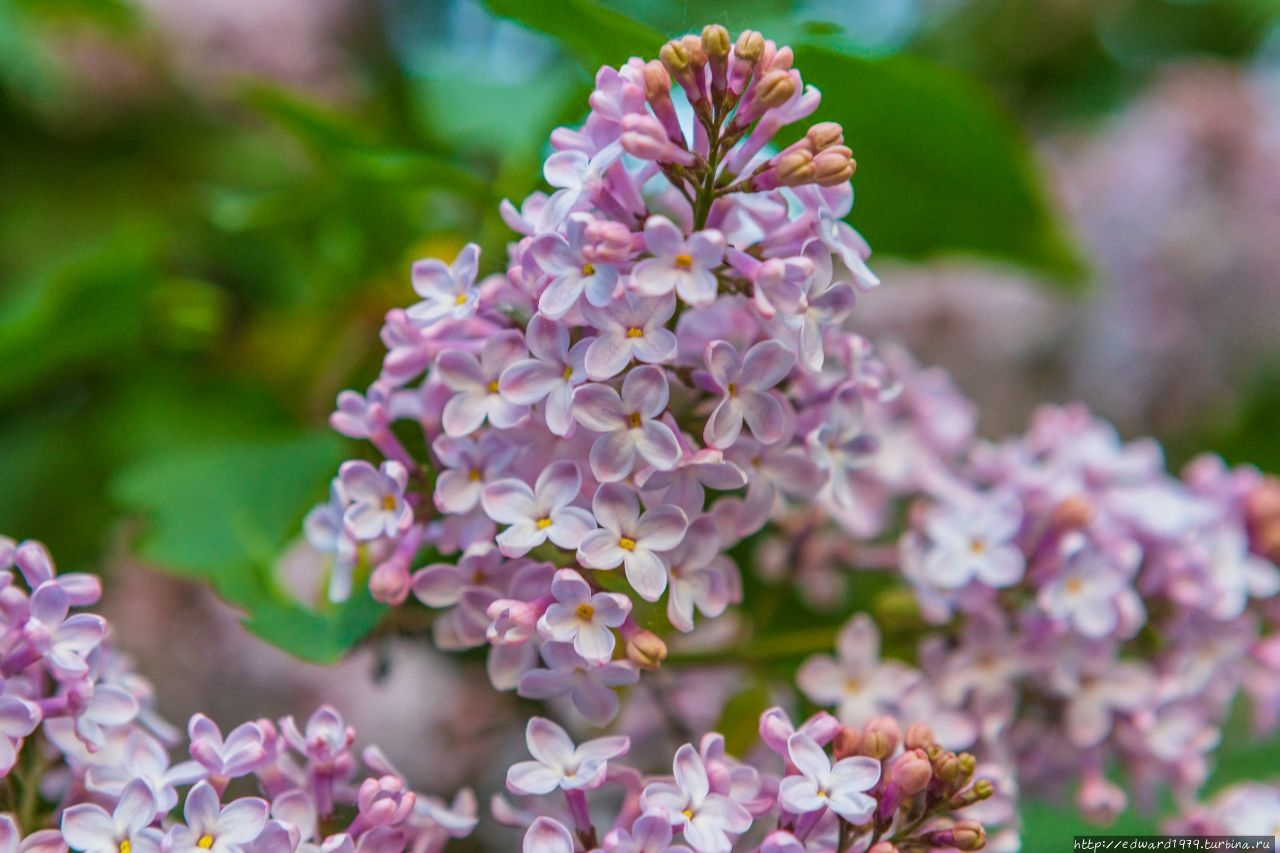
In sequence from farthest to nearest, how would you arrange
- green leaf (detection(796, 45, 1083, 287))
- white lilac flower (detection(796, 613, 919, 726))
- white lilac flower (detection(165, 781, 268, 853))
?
green leaf (detection(796, 45, 1083, 287)), white lilac flower (detection(796, 613, 919, 726)), white lilac flower (detection(165, 781, 268, 853))

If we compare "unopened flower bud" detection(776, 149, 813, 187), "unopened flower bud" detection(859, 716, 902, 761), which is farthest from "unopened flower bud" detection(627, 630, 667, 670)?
"unopened flower bud" detection(776, 149, 813, 187)

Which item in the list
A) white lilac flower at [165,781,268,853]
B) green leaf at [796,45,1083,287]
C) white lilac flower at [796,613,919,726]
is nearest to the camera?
white lilac flower at [165,781,268,853]

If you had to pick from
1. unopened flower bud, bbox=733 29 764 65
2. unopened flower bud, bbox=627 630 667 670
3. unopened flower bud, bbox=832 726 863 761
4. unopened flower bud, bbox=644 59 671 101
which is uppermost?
unopened flower bud, bbox=733 29 764 65

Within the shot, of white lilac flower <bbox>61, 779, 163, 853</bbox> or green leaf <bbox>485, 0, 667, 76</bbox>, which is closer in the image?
white lilac flower <bbox>61, 779, 163, 853</bbox>

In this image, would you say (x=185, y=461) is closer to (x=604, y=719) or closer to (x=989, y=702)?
(x=604, y=719)

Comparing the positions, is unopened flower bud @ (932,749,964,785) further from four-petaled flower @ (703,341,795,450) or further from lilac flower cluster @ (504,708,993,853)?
four-petaled flower @ (703,341,795,450)

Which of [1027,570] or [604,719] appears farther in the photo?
[1027,570]

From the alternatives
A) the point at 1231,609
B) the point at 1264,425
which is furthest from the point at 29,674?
the point at 1264,425
